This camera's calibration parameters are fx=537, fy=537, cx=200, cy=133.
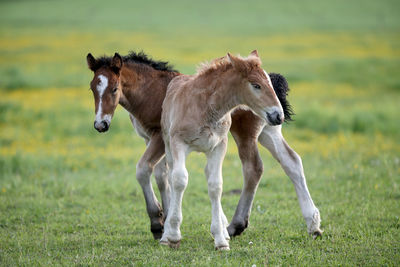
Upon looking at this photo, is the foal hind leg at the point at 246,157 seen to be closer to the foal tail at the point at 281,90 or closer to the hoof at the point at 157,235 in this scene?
the foal tail at the point at 281,90

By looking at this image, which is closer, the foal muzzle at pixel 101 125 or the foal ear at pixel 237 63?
the foal ear at pixel 237 63

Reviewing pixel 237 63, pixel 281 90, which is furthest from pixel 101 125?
pixel 281 90

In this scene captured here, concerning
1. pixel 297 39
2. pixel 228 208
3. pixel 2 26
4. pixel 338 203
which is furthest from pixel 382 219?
pixel 2 26

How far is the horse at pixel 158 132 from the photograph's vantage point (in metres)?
7.27

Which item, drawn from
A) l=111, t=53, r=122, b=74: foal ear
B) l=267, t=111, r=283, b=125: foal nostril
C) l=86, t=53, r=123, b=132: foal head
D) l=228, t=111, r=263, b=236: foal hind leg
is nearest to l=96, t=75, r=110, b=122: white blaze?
l=86, t=53, r=123, b=132: foal head

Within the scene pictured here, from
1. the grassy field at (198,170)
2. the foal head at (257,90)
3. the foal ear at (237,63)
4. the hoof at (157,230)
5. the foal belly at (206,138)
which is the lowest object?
the grassy field at (198,170)

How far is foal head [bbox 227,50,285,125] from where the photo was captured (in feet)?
20.7

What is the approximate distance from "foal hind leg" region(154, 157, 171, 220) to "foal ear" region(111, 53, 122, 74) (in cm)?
147

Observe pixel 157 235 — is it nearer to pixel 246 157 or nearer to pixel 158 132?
pixel 158 132

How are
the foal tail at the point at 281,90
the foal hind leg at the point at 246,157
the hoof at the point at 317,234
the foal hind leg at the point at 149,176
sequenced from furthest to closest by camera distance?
the foal tail at the point at 281,90 → the foal hind leg at the point at 246,157 → the foal hind leg at the point at 149,176 → the hoof at the point at 317,234

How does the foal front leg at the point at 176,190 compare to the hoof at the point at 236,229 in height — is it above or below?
above

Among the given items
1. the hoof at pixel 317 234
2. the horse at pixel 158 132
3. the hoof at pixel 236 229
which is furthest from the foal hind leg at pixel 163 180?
the hoof at pixel 317 234

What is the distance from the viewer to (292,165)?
24.8 ft

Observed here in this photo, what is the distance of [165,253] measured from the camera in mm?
6539
